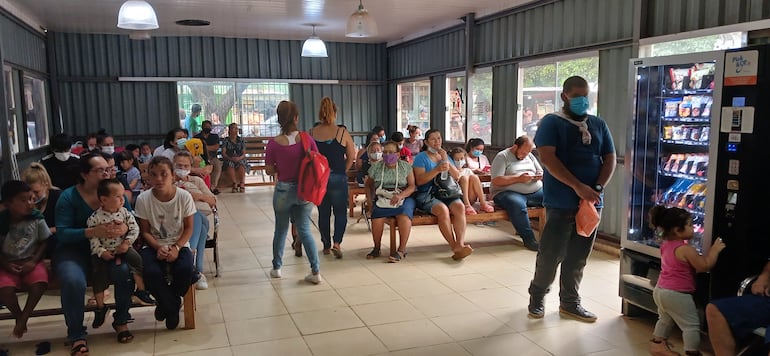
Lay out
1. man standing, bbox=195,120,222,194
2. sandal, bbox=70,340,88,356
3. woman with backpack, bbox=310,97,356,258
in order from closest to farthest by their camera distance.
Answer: sandal, bbox=70,340,88,356 → woman with backpack, bbox=310,97,356,258 → man standing, bbox=195,120,222,194

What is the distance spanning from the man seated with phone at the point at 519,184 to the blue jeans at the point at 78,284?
3.71 m

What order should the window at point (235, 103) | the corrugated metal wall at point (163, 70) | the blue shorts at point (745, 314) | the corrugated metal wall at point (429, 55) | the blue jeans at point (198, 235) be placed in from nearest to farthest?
the blue shorts at point (745, 314) < the blue jeans at point (198, 235) < the corrugated metal wall at point (429, 55) < the corrugated metal wall at point (163, 70) < the window at point (235, 103)

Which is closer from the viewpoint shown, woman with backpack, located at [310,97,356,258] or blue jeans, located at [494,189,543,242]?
woman with backpack, located at [310,97,356,258]

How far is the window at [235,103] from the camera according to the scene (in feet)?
36.4

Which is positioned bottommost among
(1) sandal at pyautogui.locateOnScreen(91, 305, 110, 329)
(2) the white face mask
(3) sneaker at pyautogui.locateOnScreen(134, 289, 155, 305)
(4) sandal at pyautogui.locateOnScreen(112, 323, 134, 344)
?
(4) sandal at pyautogui.locateOnScreen(112, 323, 134, 344)

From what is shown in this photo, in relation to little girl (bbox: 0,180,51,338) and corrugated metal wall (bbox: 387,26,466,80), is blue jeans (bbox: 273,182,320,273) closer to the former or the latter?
little girl (bbox: 0,180,51,338)

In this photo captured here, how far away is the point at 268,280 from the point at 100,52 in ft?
25.2

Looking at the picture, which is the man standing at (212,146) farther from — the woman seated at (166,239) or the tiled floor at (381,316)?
the woman seated at (166,239)

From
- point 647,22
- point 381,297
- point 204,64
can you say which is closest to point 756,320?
point 381,297

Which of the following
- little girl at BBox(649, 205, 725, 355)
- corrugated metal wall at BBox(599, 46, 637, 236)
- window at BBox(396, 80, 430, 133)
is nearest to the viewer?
little girl at BBox(649, 205, 725, 355)

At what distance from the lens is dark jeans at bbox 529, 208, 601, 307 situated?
367 cm

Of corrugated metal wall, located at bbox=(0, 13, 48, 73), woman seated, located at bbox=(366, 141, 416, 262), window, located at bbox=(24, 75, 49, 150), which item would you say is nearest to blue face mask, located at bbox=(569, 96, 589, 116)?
woman seated, located at bbox=(366, 141, 416, 262)

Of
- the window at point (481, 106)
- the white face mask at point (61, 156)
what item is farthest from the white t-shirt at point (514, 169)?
the white face mask at point (61, 156)

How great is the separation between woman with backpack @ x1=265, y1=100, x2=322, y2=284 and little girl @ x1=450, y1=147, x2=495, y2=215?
1.82m
